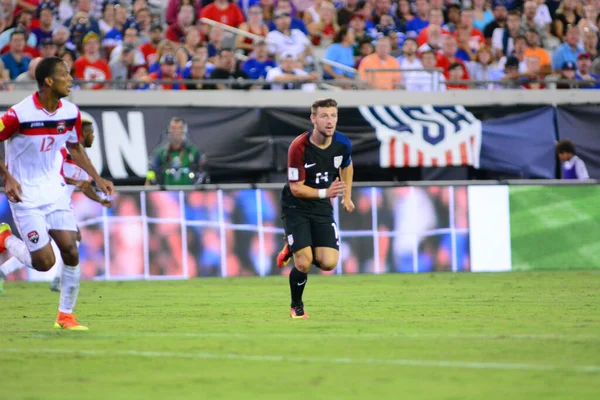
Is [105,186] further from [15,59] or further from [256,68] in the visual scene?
[256,68]

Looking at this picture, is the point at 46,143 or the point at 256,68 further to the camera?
the point at 256,68

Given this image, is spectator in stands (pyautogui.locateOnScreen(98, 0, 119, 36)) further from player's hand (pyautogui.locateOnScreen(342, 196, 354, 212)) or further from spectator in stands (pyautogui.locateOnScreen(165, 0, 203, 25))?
player's hand (pyautogui.locateOnScreen(342, 196, 354, 212))

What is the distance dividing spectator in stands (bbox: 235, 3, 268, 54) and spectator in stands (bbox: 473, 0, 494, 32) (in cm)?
531

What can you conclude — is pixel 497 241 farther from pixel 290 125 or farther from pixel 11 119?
pixel 11 119

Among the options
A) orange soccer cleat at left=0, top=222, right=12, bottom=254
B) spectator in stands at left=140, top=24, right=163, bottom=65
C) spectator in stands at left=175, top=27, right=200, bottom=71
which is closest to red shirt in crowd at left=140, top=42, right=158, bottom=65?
spectator in stands at left=140, top=24, right=163, bottom=65

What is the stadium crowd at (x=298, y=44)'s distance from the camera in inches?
867

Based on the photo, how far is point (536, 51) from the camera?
2464cm

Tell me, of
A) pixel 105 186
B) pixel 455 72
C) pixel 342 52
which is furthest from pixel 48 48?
pixel 105 186

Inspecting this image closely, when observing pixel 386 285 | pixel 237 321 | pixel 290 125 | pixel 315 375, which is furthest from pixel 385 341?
pixel 290 125

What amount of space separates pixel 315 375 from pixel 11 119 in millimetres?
4273

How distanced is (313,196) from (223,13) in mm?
12973

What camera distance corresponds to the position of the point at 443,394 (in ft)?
21.4

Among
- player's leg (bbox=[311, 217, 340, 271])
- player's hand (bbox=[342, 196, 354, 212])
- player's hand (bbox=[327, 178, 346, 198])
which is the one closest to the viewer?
player's hand (bbox=[327, 178, 346, 198])

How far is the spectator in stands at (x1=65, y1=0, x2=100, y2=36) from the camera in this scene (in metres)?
22.6
